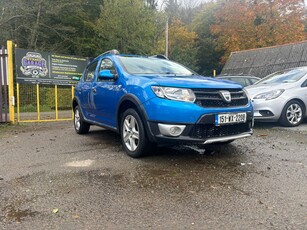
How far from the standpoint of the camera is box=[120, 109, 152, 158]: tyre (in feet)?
14.9

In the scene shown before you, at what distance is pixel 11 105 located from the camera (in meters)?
9.47

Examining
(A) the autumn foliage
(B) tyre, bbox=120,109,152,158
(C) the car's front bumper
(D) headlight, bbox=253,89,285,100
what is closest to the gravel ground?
(B) tyre, bbox=120,109,152,158

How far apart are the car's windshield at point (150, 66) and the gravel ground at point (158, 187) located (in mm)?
1398

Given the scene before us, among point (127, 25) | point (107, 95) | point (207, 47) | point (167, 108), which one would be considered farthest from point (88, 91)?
point (207, 47)

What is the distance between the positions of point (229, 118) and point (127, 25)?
65.8 ft

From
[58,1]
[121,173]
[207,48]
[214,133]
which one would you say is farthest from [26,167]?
[207,48]

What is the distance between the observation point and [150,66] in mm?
5617

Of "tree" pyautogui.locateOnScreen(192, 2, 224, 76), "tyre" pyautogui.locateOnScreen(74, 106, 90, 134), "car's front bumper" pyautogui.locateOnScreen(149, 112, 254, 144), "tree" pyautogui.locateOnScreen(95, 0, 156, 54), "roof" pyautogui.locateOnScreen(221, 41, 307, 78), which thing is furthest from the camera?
"tree" pyautogui.locateOnScreen(192, 2, 224, 76)

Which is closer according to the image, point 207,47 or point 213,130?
point 213,130

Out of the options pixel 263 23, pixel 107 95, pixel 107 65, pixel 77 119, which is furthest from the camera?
pixel 263 23

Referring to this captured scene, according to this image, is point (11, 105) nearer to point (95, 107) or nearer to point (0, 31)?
point (95, 107)

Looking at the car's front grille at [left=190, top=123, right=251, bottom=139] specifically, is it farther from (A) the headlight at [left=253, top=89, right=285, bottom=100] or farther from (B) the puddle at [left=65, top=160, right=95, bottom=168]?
(A) the headlight at [left=253, top=89, right=285, bottom=100]

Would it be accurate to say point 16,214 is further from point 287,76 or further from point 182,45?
point 182,45

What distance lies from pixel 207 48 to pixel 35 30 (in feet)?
72.4
